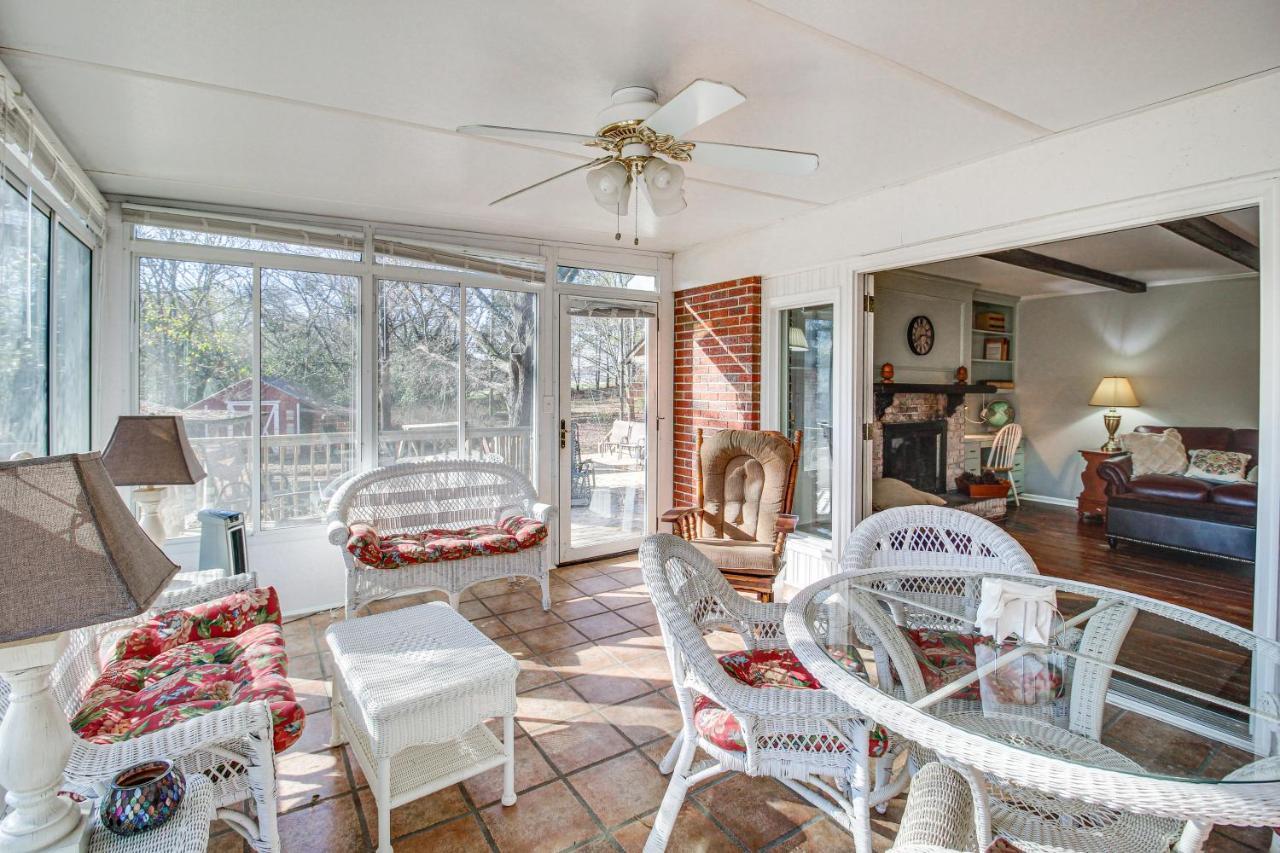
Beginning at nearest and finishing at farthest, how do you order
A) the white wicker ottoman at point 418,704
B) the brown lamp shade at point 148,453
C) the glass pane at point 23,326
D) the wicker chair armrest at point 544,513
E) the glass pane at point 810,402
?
the white wicker ottoman at point 418,704 < the glass pane at point 23,326 < the brown lamp shade at point 148,453 < the wicker chair armrest at point 544,513 < the glass pane at point 810,402

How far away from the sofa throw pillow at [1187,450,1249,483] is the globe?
187cm

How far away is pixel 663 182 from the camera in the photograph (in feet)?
7.41

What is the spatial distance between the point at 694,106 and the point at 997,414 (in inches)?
264

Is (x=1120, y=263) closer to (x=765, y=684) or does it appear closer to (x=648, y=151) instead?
(x=648, y=151)

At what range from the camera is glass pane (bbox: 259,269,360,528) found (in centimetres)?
376

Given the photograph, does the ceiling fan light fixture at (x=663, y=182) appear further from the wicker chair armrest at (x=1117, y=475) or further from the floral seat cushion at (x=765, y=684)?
the wicker chair armrest at (x=1117, y=475)

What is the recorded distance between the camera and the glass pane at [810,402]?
13.2ft

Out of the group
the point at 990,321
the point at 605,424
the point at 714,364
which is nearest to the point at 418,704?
the point at 605,424

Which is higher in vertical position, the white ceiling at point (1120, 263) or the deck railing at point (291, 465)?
the white ceiling at point (1120, 263)

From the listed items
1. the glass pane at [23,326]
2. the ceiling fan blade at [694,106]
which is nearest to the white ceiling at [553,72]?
the ceiling fan blade at [694,106]

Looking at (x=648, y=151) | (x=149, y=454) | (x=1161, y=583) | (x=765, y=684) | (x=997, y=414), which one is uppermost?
(x=648, y=151)

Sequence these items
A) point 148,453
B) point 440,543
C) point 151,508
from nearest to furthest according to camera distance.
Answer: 1. point 148,453
2. point 151,508
3. point 440,543

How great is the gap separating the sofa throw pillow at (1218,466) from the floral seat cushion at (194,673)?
6.49 metres

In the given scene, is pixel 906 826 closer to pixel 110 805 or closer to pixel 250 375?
pixel 110 805
